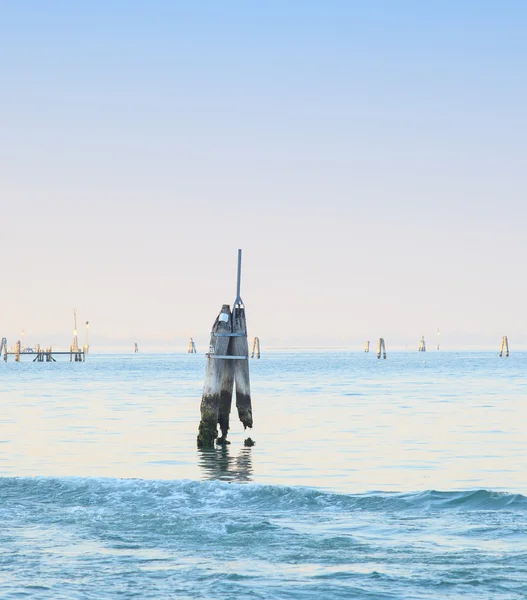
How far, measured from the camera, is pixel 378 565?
493 inches

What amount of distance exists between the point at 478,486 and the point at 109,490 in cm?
777

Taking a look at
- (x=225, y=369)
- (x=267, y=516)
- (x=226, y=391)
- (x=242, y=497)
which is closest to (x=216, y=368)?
(x=225, y=369)

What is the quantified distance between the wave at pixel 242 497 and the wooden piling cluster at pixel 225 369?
710cm

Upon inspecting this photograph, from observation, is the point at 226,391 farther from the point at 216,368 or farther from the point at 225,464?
the point at 225,464

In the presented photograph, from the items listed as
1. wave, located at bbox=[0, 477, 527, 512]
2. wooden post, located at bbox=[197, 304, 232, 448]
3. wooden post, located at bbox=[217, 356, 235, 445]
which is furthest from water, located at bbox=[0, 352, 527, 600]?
wooden post, located at bbox=[197, 304, 232, 448]

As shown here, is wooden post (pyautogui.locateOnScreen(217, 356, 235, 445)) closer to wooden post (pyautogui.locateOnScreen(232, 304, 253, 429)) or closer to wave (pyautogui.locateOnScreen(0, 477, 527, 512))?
wooden post (pyautogui.locateOnScreen(232, 304, 253, 429))

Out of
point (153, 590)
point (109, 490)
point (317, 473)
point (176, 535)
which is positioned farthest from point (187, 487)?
point (153, 590)

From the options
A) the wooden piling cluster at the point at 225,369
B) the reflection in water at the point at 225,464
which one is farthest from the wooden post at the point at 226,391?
the reflection in water at the point at 225,464

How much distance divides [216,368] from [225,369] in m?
0.55

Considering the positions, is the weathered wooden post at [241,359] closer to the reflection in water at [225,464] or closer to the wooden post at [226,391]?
the wooden post at [226,391]

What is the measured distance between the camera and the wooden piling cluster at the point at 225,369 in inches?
1024

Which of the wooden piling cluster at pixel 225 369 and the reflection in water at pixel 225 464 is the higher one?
the wooden piling cluster at pixel 225 369

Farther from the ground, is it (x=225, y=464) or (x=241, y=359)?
(x=241, y=359)

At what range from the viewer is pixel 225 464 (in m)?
24.9
